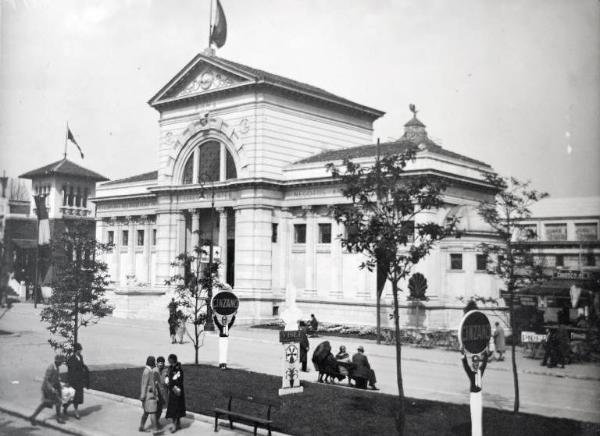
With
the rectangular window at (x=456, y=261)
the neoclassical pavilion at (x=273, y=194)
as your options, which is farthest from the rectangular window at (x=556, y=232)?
the rectangular window at (x=456, y=261)

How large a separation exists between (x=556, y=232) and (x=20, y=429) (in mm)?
40960

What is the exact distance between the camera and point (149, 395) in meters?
14.9

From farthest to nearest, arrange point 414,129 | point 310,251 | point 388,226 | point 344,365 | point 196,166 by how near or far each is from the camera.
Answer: point 414,129
point 196,166
point 310,251
point 344,365
point 388,226

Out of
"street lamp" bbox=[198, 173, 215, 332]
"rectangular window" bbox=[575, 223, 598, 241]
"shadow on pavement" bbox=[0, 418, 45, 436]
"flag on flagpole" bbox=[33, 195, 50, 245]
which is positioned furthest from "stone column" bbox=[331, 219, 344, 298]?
"shadow on pavement" bbox=[0, 418, 45, 436]

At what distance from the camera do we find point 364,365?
20312 millimetres

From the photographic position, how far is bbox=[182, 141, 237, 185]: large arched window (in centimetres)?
4838

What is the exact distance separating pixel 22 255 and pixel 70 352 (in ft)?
160

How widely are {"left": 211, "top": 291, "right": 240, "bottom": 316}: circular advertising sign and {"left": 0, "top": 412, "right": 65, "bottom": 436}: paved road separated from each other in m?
7.57

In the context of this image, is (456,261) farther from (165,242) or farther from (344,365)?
(165,242)

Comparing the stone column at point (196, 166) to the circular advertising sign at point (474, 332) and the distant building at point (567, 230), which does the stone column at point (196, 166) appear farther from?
the circular advertising sign at point (474, 332)

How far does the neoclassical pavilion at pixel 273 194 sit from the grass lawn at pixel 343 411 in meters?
19.6

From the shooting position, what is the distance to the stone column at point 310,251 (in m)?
44.8

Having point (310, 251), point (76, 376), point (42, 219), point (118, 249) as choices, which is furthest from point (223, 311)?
point (118, 249)

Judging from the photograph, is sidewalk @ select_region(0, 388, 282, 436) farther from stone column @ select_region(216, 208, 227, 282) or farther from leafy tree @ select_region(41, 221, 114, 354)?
stone column @ select_region(216, 208, 227, 282)
